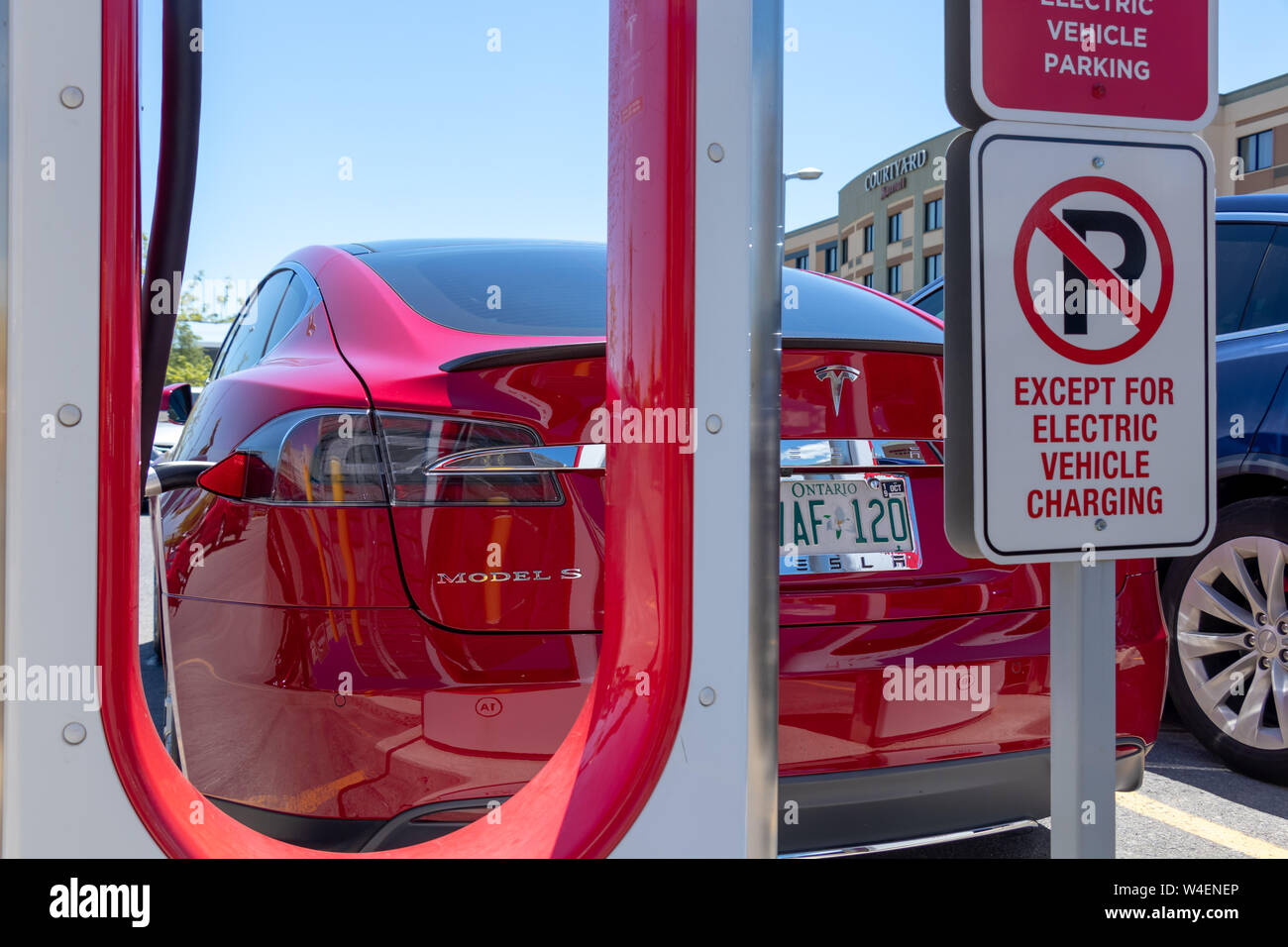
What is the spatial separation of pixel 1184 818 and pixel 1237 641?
738mm

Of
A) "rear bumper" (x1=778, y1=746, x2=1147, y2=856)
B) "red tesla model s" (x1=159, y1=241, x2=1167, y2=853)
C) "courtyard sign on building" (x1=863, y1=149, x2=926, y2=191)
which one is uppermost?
"courtyard sign on building" (x1=863, y1=149, x2=926, y2=191)

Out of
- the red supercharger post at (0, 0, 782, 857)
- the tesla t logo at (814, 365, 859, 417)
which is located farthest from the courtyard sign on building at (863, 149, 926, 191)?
the red supercharger post at (0, 0, 782, 857)

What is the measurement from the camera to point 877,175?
125 ft

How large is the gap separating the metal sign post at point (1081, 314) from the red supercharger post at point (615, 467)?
0.82ft

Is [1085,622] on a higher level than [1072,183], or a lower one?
lower

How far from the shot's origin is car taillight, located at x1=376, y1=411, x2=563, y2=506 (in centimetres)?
174

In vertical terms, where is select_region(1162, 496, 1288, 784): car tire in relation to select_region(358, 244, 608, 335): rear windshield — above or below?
below

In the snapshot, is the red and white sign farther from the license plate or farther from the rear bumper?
the rear bumper

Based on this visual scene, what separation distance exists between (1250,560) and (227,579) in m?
3.26

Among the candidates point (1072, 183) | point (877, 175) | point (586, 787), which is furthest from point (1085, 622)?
point (877, 175)

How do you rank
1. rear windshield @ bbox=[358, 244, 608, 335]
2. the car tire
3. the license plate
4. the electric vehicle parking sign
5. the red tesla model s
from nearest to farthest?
the electric vehicle parking sign, the red tesla model s, the license plate, rear windshield @ bbox=[358, 244, 608, 335], the car tire

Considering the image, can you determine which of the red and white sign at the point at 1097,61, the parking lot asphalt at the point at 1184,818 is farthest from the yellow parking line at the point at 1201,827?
the red and white sign at the point at 1097,61

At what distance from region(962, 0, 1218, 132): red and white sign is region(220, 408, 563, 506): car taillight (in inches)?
37.4
